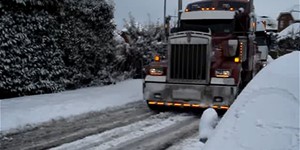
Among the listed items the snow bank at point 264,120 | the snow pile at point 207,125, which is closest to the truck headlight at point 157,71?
the snow pile at point 207,125

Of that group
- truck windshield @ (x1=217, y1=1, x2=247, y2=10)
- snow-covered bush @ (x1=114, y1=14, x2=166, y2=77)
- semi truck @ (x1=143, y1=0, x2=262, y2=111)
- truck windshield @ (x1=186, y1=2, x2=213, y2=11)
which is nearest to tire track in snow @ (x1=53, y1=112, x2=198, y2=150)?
semi truck @ (x1=143, y1=0, x2=262, y2=111)

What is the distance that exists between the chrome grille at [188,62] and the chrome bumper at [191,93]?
24 centimetres

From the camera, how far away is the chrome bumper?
852 centimetres

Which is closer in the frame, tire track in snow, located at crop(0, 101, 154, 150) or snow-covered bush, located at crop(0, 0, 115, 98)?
tire track in snow, located at crop(0, 101, 154, 150)

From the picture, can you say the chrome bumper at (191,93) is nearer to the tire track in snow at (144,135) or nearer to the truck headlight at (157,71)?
the truck headlight at (157,71)

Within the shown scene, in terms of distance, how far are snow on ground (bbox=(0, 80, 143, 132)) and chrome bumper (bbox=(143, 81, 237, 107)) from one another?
55.1 inches

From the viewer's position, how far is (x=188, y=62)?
887 cm

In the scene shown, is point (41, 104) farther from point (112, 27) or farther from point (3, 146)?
point (112, 27)

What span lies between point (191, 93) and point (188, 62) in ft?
2.37

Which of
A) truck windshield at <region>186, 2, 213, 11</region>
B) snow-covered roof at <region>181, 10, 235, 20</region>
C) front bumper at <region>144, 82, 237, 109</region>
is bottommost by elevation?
front bumper at <region>144, 82, 237, 109</region>

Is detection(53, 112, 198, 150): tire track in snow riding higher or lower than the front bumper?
lower

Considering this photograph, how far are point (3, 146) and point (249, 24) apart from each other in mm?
6805

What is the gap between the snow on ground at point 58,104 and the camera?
7863mm

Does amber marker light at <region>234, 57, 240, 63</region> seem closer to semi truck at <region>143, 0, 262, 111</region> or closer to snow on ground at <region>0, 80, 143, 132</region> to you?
semi truck at <region>143, 0, 262, 111</region>
